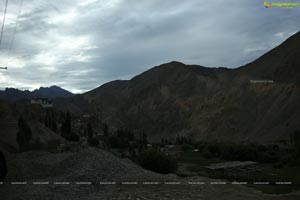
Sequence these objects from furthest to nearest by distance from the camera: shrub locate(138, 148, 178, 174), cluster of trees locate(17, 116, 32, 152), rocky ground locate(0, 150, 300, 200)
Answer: cluster of trees locate(17, 116, 32, 152) → shrub locate(138, 148, 178, 174) → rocky ground locate(0, 150, 300, 200)

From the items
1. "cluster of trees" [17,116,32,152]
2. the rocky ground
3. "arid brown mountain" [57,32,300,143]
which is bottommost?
the rocky ground

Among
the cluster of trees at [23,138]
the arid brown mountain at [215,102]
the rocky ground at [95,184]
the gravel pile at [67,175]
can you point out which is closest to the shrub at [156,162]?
the gravel pile at [67,175]

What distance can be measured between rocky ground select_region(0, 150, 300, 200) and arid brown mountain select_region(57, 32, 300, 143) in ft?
226

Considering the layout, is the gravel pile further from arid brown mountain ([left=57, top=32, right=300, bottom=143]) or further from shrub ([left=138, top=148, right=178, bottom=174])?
arid brown mountain ([left=57, top=32, right=300, bottom=143])

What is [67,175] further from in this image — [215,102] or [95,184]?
[215,102]

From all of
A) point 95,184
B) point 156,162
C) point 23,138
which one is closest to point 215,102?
point 23,138

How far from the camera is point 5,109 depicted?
6216 cm

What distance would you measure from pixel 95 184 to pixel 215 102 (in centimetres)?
9810

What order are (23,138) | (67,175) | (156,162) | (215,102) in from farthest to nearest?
(215,102)
(23,138)
(156,162)
(67,175)

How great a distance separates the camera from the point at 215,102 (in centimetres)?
11481

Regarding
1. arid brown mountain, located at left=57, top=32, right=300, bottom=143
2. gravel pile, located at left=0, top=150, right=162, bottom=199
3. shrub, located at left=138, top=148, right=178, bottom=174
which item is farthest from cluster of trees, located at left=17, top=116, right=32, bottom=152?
arid brown mountain, located at left=57, top=32, right=300, bottom=143

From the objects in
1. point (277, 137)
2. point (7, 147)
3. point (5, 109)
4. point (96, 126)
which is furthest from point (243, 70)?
point (7, 147)

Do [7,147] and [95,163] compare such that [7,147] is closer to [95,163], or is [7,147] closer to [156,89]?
[95,163]

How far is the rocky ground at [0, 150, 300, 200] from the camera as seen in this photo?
17.2 meters
